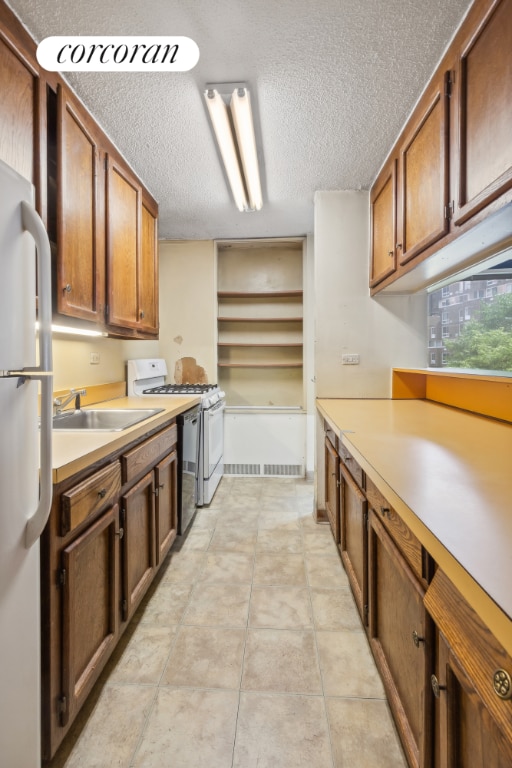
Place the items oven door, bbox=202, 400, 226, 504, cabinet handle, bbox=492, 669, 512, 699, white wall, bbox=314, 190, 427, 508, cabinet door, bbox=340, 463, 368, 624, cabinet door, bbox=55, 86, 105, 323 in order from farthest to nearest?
oven door, bbox=202, 400, 226, 504 → white wall, bbox=314, 190, 427, 508 → cabinet door, bbox=55, 86, 105, 323 → cabinet door, bbox=340, 463, 368, 624 → cabinet handle, bbox=492, 669, 512, 699

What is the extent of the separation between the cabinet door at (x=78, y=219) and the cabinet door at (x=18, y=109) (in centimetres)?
16

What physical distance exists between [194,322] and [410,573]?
3.31 meters

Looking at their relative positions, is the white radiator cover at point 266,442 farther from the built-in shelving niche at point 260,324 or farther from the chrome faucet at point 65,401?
the chrome faucet at point 65,401

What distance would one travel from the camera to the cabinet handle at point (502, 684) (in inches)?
18.8

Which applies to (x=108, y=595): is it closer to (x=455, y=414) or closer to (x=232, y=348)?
(x=455, y=414)

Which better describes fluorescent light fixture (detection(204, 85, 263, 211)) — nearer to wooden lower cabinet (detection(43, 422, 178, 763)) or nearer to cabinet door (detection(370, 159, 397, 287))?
cabinet door (detection(370, 159, 397, 287))

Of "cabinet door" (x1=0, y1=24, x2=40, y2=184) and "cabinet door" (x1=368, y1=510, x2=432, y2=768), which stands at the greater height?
"cabinet door" (x1=0, y1=24, x2=40, y2=184)

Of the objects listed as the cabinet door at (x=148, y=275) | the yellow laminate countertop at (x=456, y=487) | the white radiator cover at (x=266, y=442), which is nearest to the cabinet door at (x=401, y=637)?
the yellow laminate countertop at (x=456, y=487)

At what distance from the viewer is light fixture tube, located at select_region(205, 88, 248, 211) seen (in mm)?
1741

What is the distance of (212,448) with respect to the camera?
10.6ft

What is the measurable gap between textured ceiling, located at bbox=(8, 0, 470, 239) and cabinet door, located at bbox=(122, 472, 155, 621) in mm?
1817

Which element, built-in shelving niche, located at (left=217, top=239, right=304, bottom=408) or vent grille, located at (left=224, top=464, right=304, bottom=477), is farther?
built-in shelving niche, located at (left=217, top=239, right=304, bottom=408)

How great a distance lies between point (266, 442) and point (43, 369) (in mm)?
3043

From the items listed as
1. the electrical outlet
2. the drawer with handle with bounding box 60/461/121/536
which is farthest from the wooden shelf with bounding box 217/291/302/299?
the drawer with handle with bounding box 60/461/121/536
